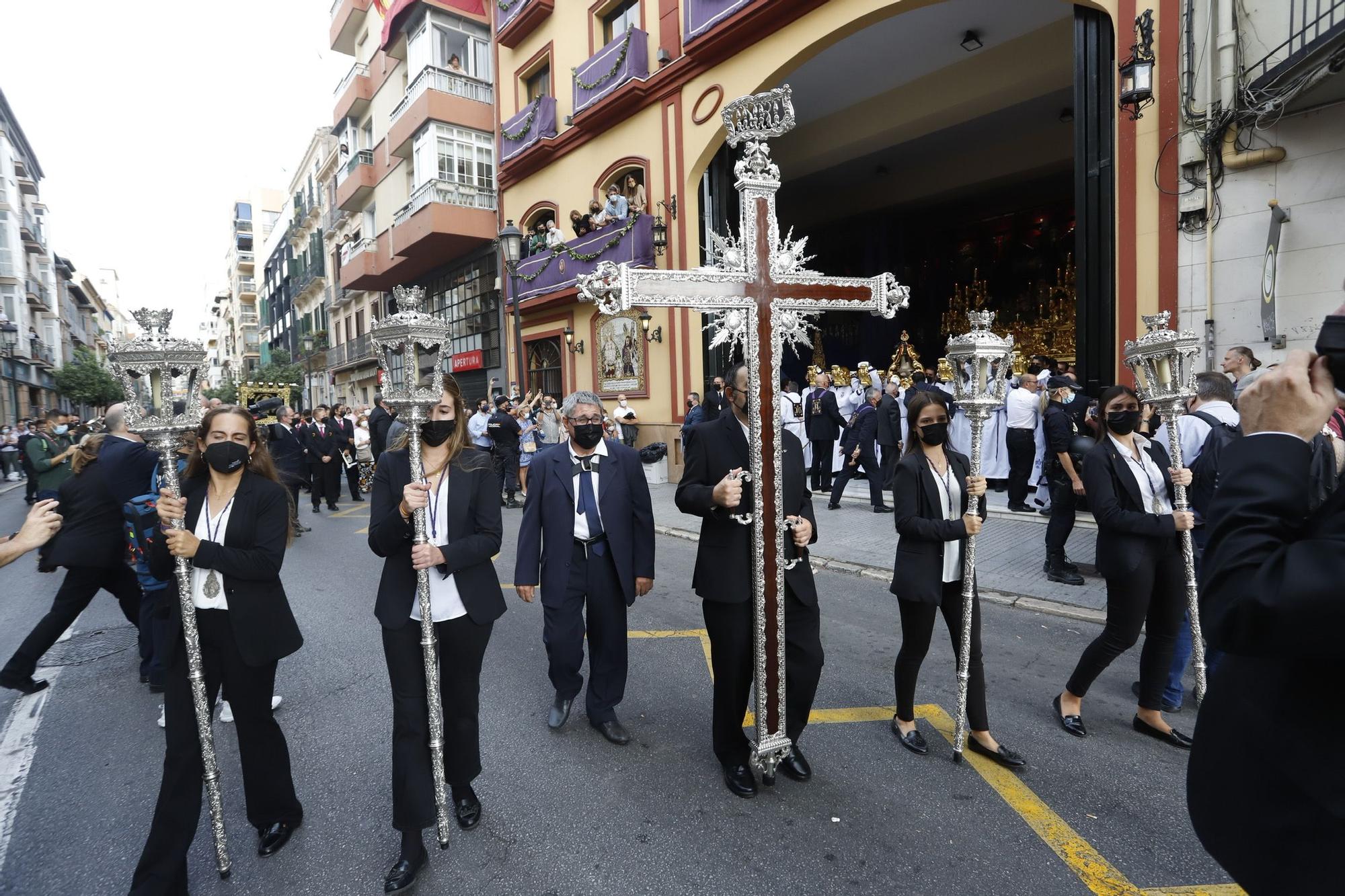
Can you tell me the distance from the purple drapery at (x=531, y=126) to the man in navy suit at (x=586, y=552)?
1589cm

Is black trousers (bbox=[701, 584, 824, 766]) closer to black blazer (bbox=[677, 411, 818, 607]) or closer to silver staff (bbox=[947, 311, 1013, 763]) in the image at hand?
black blazer (bbox=[677, 411, 818, 607])

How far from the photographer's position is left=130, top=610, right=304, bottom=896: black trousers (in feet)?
8.55

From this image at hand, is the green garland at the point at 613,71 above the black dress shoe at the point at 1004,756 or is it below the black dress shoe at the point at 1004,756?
above

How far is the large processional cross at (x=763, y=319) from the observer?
10.3 ft

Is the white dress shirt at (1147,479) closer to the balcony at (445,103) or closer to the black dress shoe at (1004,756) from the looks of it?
the black dress shoe at (1004,756)

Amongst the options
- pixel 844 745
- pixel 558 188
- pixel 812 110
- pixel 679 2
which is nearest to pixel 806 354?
pixel 812 110

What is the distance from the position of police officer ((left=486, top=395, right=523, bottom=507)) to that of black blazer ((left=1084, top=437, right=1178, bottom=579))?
9.68 meters

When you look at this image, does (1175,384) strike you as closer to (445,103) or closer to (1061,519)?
(1061,519)

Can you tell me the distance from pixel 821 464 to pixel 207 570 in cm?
1023

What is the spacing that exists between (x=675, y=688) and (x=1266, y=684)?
3534 millimetres

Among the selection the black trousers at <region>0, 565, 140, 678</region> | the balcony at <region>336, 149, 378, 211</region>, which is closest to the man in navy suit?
the black trousers at <region>0, 565, 140, 678</region>

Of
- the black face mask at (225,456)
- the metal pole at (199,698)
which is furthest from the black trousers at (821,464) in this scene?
the metal pole at (199,698)

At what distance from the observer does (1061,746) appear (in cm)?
365

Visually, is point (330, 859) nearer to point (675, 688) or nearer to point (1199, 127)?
point (675, 688)
